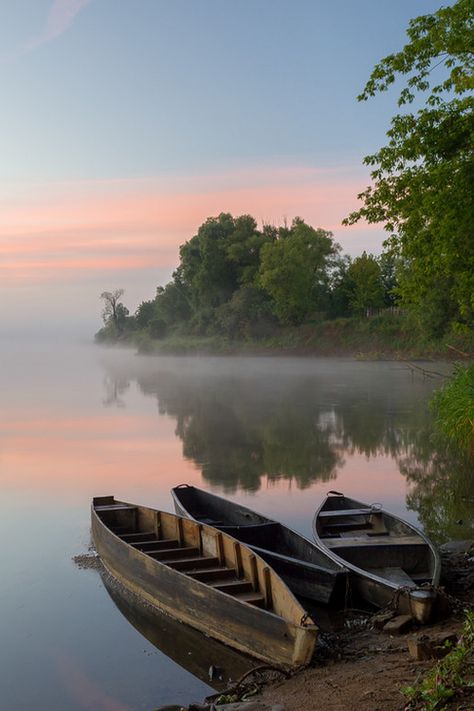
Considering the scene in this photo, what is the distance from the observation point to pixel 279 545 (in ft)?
32.5

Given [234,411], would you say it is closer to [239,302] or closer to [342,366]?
[342,366]

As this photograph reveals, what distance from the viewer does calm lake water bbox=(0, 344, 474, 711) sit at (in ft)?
25.2

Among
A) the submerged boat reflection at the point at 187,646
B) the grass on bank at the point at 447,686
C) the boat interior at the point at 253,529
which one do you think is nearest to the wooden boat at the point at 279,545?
the boat interior at the point at 253,529

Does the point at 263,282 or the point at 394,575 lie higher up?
the point at 263,282

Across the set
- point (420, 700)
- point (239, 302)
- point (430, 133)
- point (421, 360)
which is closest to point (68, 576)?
point (420, 700)

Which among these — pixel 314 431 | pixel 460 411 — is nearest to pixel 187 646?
pixel 460 411

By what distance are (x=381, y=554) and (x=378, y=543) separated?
22 centimetres

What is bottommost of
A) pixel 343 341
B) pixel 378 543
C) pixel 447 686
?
pixel 378 543

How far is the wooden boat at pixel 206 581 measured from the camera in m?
A: 6.88

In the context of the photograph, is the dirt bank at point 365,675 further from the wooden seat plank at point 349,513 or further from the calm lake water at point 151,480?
the wooden seat plank at point 349,513

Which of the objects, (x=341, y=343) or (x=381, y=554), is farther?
(x=341, y=343)

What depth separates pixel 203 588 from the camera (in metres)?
7.80

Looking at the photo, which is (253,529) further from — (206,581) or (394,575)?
(394,575)

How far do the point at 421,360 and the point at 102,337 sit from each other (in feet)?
255
